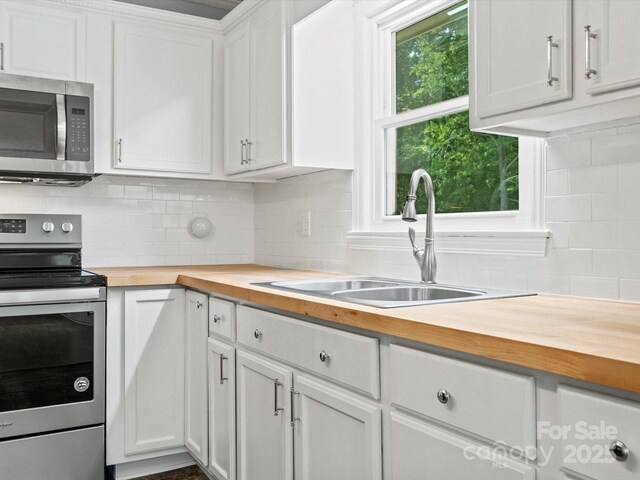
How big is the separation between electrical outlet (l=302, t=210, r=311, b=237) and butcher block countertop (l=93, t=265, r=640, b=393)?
1128 mm

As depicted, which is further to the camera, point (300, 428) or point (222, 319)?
point (222, 319)

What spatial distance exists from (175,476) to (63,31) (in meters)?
2.20

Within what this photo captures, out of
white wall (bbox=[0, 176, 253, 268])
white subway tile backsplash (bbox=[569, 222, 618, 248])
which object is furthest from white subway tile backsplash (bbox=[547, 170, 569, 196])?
white wall (bbox=[0, 176, 253, 268])

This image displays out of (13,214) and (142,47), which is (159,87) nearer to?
(142,47)

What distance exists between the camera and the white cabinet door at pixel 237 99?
3.05 meters

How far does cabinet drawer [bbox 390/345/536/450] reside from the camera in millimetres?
1076

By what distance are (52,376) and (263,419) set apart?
3.33ft

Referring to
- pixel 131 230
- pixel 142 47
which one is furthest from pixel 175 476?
pixel 142 47

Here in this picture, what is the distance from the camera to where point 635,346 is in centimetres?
101

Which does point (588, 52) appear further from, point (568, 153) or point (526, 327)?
point (526, 327)

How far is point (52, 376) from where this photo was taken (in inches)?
97.5

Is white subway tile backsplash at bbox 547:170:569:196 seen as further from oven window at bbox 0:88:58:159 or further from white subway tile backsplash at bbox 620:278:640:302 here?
oven window at bbox 0:88:58:159

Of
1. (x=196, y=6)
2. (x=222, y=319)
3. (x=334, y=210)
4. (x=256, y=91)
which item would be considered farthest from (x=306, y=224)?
(x=196, y=6)

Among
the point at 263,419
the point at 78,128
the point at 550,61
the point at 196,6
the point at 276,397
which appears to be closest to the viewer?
the point at 550,61
